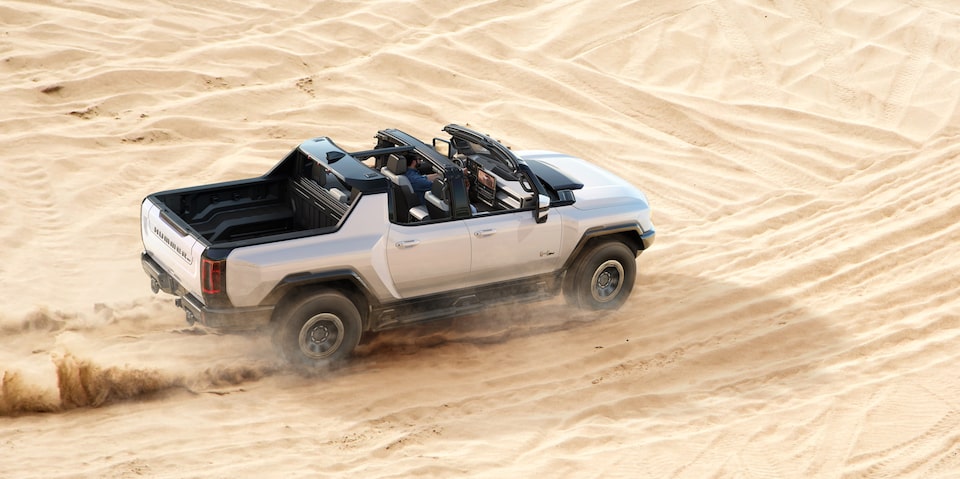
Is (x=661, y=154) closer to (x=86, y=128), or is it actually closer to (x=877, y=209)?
(x=877, y=209)

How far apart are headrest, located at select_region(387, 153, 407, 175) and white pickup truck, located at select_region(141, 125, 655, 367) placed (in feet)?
0.04

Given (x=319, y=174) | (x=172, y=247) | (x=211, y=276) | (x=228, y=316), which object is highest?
(x=319, y=174)

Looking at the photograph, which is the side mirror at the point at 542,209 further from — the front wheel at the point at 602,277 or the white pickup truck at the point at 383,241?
the front wheel at the point at 602,277

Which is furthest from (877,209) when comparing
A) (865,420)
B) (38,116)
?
(38,116)

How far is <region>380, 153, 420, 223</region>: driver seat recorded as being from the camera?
9055 mm

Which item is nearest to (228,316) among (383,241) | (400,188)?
(383,241)

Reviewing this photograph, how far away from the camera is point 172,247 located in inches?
339

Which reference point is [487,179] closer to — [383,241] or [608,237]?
[608,237]

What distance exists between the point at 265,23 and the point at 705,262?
8.27m

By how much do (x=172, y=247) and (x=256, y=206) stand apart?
1.12m

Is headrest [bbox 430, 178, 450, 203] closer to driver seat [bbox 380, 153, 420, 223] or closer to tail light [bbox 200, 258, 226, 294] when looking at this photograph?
driver seat [bbox 380, 153, 420, 223]

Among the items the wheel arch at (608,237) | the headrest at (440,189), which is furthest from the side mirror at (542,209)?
the headrest at (440,189)

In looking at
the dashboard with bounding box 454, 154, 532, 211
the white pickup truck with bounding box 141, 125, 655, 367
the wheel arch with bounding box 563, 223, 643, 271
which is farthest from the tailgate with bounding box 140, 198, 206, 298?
the wheel arch with bounding box 563, 223, 643, 271

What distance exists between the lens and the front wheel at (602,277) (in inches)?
386
